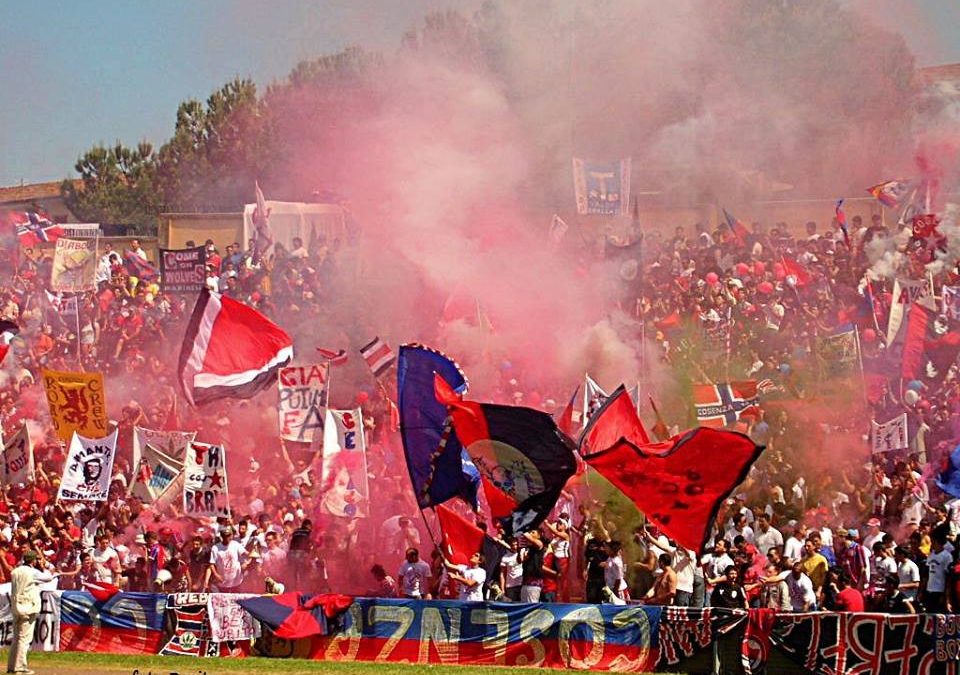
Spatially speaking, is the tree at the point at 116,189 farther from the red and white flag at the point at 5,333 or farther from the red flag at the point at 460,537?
the red flag at the point at 460,537

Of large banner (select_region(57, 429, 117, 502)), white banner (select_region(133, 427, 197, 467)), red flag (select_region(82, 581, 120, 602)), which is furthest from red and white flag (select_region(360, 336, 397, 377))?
red flag (select_region(82, 581, 120, 602))

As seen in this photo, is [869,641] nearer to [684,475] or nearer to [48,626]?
[684,475]

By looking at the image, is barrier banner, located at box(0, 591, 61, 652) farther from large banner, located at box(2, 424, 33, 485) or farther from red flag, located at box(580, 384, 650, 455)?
red flag, located at box(580, 384, 650, 455)

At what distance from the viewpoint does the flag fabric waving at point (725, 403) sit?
20906 mm

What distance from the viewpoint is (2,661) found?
16.2 metres

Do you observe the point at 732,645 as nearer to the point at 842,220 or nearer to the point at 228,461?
the point at 228,461

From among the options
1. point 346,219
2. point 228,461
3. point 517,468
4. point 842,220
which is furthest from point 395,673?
point 346,219

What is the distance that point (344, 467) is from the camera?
1997 cm

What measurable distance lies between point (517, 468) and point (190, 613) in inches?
151

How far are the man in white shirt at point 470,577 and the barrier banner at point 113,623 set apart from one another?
317cm

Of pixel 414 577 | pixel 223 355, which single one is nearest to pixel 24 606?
pixel 414 577

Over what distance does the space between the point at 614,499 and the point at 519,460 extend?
284cm

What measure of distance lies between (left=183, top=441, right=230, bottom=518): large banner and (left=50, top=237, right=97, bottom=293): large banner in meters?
12.0

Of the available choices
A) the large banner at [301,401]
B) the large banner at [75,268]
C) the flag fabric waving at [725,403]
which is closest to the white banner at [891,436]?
the flag fabric waving at [725,403]
